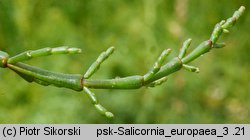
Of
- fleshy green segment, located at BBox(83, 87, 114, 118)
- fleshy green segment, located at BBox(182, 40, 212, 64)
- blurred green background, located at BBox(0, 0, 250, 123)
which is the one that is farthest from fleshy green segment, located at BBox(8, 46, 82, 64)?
blurred green background, located at BBox(0, 0, 250, 123)

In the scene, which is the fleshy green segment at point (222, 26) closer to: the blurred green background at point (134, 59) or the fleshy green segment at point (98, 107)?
the fleshy green segment at point (98, 107)

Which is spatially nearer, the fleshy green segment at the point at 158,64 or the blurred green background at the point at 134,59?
the fleshy green segment at the point at 158,64

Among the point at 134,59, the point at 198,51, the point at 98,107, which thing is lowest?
the point at 98,107

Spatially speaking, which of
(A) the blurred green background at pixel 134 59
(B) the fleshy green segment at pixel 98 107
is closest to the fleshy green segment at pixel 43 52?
(B) the fleshy green segment at pixel 98 107

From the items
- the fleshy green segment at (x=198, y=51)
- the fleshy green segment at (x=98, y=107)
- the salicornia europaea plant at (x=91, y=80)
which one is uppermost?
the fleshy green segment at (x=198, y=51)

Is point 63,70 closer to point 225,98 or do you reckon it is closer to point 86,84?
point 225,98

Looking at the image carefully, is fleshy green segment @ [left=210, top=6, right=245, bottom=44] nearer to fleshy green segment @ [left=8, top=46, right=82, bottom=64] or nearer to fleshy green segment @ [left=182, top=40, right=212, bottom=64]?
fleshy green segment @ [left=182, top=40, right=212, bottom=64]

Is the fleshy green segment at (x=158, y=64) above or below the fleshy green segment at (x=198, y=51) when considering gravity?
below

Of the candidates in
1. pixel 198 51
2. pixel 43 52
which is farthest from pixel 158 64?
pixel 43 52

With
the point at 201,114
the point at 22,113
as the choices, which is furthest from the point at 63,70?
the point at 201,114

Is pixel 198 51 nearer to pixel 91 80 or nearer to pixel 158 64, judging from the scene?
pixel 158 64
